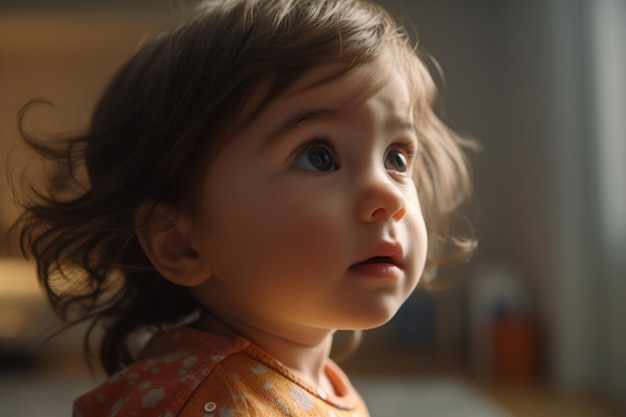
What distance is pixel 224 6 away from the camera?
2.34ft

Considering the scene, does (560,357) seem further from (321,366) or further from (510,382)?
(321,366)

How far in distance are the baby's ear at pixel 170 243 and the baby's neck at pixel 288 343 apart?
0.05 m

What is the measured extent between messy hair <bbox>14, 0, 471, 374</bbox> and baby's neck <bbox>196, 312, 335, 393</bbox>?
0.32 feet

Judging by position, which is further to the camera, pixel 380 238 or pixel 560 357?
pixel 560 357

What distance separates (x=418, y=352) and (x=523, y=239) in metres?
0.60

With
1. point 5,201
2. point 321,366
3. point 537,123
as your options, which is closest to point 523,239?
point 537,123

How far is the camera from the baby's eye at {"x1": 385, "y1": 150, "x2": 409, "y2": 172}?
2.33ft

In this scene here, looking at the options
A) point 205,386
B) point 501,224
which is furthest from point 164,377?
point 501,224

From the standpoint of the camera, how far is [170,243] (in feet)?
2.31

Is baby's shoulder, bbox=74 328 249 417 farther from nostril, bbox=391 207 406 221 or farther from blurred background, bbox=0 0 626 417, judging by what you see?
blurred background, bbox=0 0 626 417

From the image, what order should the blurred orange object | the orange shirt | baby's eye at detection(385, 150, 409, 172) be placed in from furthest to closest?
the blurred orange object
baby's eye at detection(385, 150, 409, 172)
the orange shirt

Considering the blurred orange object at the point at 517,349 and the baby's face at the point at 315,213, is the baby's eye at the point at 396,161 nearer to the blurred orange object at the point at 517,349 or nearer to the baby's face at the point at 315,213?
the baby's face at the point at 315,213

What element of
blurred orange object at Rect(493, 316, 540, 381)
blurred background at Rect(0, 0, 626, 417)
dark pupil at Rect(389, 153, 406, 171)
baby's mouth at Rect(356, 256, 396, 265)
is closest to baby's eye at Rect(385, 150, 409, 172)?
dark pupil at Rect(389, 153, 406, 171)

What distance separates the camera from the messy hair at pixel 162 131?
2.13ft
